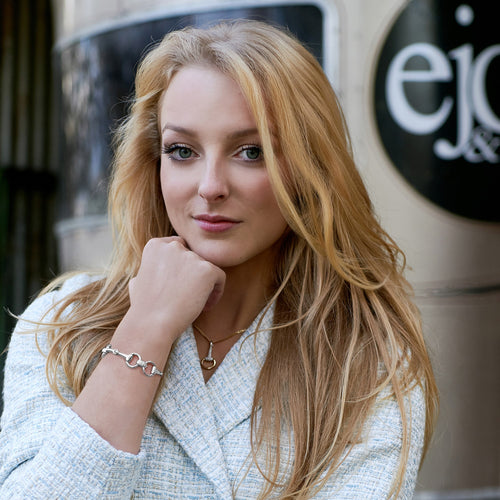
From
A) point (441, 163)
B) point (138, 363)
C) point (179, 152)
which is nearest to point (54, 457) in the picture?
point (138, 363)

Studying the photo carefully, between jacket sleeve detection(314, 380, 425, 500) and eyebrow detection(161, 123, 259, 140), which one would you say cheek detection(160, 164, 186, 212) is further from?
jacket sleeve detection(314, 380, 425, 500)

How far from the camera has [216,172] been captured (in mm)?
2055

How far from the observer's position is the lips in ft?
6.85

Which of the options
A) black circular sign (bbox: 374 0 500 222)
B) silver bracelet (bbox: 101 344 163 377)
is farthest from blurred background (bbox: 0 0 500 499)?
silver bracelet (bbox: 101 344 163 377)

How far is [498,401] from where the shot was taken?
3.79m

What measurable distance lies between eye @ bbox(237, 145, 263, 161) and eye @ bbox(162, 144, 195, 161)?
0.46 ft

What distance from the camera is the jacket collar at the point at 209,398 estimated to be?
1987mm

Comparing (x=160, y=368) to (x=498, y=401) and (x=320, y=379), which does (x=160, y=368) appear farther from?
(x=498, y=401)

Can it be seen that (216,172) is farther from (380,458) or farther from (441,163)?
(441,163)

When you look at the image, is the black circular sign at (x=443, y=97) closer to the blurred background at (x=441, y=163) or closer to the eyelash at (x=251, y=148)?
the blurred background at (x=441, y=163)

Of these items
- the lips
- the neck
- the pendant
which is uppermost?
the lips

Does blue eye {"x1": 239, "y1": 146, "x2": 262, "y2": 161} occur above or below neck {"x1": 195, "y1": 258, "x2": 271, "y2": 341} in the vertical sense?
above

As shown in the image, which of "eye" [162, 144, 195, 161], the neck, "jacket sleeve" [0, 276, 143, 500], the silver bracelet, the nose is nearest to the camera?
"jacket sleeve" [0, 276, 143, 500]

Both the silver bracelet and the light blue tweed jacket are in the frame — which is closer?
the light blue tweed jacket
